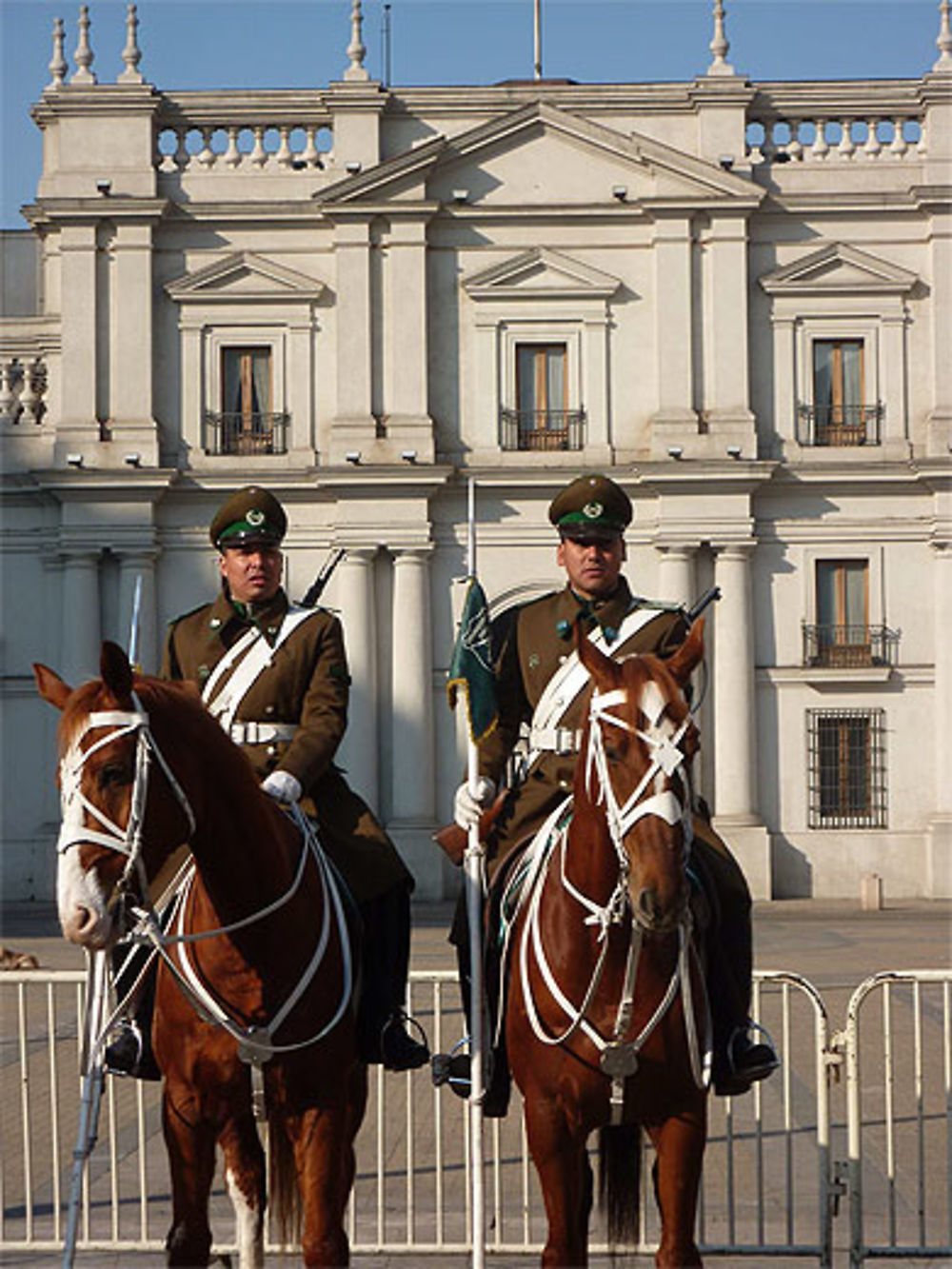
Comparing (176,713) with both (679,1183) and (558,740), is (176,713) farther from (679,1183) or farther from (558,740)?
(679,1183)

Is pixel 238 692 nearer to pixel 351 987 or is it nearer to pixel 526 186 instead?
pixel 351 987

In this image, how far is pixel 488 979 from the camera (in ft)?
24.8

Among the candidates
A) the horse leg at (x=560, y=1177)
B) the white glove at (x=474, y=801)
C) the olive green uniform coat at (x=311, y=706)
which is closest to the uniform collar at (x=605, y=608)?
the white glove at (x=474, y=801)

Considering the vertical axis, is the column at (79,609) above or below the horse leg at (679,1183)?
above

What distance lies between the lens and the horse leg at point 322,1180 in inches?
268

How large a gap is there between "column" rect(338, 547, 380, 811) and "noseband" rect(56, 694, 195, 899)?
29.0 meters

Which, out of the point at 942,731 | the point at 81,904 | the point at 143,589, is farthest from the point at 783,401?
the point at 81,904

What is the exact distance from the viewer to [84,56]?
37.0 meters

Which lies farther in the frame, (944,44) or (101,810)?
(944,44)

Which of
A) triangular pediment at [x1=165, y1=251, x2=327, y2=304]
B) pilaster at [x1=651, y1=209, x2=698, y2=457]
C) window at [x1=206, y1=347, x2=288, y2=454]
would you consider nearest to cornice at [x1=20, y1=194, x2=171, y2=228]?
triangular pediment at [x1=165, y1=251, x2=327, y2=304]

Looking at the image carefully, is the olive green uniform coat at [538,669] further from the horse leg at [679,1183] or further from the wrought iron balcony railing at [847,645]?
the wrought iron balcony railing at [847,645]

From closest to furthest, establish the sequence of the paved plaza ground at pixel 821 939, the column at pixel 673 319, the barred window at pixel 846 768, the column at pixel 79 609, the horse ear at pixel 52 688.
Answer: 1. the horse ear at pixel 52 688
2. the paved plaza ground at pixel 821 939
3. the barred window at pixel 846 768
4. the column at pixel 79 609
5. the column at pixel 673 319

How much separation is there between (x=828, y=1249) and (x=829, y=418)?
28.5 meters

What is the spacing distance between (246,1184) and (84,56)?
33164 mm
